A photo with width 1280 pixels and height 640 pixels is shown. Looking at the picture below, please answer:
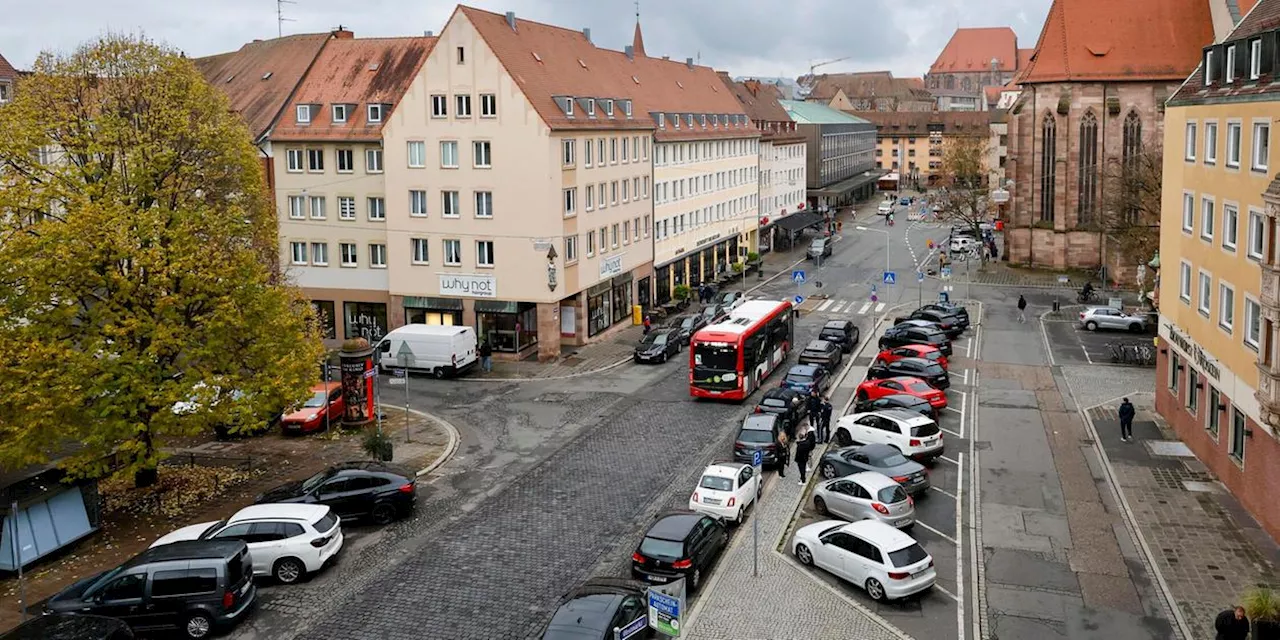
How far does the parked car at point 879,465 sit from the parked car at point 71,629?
1887cm

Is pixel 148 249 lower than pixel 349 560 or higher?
higher

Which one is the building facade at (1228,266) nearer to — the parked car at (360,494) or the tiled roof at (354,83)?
the parked car at (360,494)

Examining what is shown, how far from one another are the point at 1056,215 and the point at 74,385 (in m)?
73.4

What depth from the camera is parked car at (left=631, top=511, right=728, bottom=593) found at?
24.6 m

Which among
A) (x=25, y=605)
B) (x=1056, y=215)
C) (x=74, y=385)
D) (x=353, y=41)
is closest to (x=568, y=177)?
(x=353, y=41)

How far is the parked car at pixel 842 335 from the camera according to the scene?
54.9m

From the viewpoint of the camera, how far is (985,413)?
138 feet

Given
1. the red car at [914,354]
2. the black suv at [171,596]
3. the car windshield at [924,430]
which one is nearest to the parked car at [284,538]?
the black suv at [171,596]

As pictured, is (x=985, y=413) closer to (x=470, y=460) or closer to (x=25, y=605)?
(x=470, y=460)

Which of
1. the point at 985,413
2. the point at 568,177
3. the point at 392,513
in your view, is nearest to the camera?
the point at 392,513

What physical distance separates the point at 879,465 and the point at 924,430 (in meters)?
4.01

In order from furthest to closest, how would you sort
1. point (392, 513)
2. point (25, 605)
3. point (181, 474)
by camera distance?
point (181, 474), point (392, 513), point (25, 605)

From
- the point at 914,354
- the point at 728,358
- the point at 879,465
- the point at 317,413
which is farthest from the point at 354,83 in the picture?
the point at 879,465

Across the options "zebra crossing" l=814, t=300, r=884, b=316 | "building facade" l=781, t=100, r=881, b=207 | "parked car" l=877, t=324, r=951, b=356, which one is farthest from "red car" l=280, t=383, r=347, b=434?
"building facade" l=781, t=100, r=881, b=207
